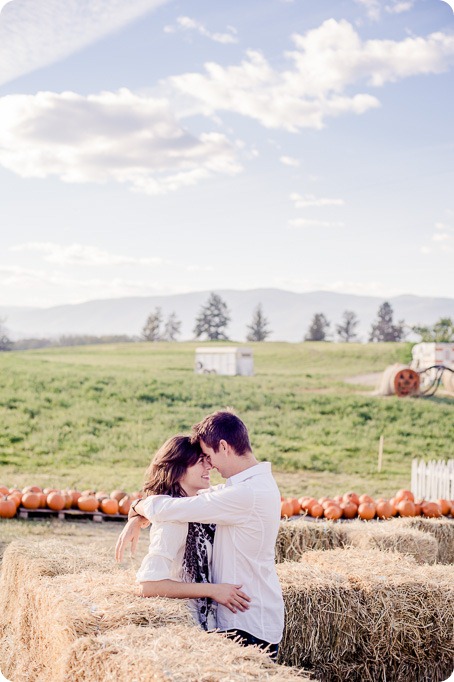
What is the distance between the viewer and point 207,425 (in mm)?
3465

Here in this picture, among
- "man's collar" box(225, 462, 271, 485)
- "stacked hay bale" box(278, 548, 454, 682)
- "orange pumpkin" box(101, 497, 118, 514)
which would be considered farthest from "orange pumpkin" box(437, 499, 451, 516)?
"man's collar" box(225, 462, 271, 485)

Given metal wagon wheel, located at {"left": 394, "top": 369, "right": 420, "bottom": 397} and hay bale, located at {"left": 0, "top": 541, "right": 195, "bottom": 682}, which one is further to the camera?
metal wagon wheel, located at {"left": 394, "top": 369, "right": 420, "bottom": 397}

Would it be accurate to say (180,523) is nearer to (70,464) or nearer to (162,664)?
(162,664)

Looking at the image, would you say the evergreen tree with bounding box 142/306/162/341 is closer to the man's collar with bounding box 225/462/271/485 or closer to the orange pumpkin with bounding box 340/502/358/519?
the orange pumpkin with bounding box 340/502/358/519

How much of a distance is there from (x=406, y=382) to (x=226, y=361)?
25.7 feet

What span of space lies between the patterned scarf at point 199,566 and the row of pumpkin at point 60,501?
579cm

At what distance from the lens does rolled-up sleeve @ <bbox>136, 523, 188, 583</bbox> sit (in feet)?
11.3

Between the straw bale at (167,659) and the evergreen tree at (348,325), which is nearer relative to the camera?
the straw bale at (167,659)

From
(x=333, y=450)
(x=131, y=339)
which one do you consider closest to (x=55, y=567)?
(x=333, y=450)

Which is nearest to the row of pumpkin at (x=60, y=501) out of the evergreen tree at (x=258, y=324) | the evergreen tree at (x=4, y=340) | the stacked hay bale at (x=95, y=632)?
the stacked hay bale at (x=95, y=632)

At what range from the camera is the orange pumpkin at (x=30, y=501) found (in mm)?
9336

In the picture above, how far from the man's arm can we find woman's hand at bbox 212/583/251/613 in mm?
286

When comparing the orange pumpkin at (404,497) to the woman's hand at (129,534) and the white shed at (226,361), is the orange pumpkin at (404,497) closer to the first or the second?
the woman's hand at (129,534)

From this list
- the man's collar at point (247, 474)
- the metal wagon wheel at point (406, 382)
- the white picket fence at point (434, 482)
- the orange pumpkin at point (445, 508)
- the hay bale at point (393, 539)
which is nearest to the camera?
the man's collar at point (247, 474)
